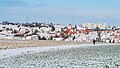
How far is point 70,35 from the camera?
491ft

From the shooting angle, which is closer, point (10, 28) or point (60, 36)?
point (60, 36)

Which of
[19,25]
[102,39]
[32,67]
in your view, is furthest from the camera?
[19,25]

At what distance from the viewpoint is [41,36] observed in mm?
139875

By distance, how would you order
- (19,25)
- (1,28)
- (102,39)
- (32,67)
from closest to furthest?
(32,67) < (102,39) < (1,28) < (19,25)

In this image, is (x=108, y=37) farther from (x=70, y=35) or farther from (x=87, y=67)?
(x=87, y=67)

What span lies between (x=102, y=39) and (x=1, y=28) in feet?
155

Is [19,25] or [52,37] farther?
[19,25]

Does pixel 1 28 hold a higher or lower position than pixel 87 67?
lower

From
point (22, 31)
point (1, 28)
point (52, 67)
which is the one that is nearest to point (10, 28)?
point (1, 28)

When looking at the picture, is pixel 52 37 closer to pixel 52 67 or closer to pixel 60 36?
pixel 60 36

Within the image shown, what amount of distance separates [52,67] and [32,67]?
1279 millimetres

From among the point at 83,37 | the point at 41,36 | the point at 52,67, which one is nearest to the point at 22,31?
the point at 41,36

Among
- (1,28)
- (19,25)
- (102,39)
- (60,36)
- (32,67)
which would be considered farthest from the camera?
(19,25)

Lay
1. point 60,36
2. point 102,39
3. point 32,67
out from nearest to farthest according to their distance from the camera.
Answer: point 32,67 < point 102,39 < point 60,36
